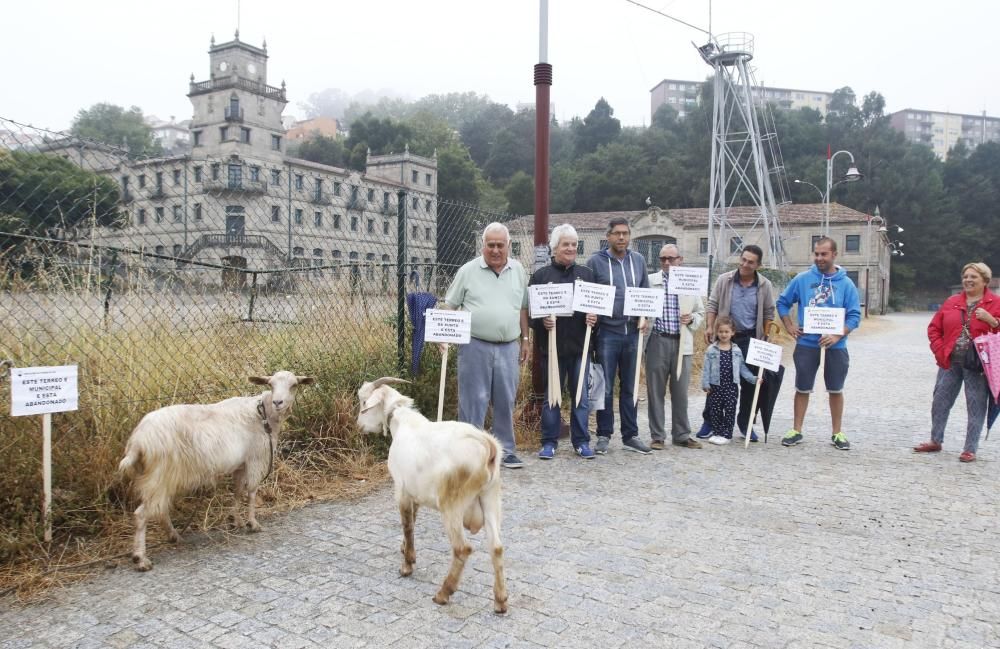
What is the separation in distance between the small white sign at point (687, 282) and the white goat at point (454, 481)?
3.93 meters

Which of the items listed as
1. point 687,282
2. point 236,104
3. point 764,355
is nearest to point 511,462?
point 687,282

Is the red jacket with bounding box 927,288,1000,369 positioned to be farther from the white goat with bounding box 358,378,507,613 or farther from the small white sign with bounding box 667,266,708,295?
the white goat with bounding box 358,378,507,613

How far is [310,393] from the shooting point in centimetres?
582

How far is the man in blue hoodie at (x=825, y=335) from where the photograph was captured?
6823mm

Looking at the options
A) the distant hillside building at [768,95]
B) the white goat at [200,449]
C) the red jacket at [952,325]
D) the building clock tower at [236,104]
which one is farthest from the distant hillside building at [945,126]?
the white goat at [200,449]

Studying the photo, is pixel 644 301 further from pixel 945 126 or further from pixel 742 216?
pixel 945 126

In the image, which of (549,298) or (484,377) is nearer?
(484,377)

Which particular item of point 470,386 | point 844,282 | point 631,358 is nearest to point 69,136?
point 470,386

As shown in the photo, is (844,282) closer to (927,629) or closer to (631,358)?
(631,358)

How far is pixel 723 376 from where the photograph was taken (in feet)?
23.4

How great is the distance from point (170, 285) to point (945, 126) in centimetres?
19393

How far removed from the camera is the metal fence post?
21.1 feet

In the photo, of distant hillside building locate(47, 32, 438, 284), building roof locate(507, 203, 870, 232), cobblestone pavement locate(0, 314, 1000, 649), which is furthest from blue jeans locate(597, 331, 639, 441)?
building roof locate(507, 203, 870, 232)

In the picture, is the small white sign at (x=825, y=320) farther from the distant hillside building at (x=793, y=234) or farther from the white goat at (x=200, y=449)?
the distant hillside building at (x=793, y=234)
